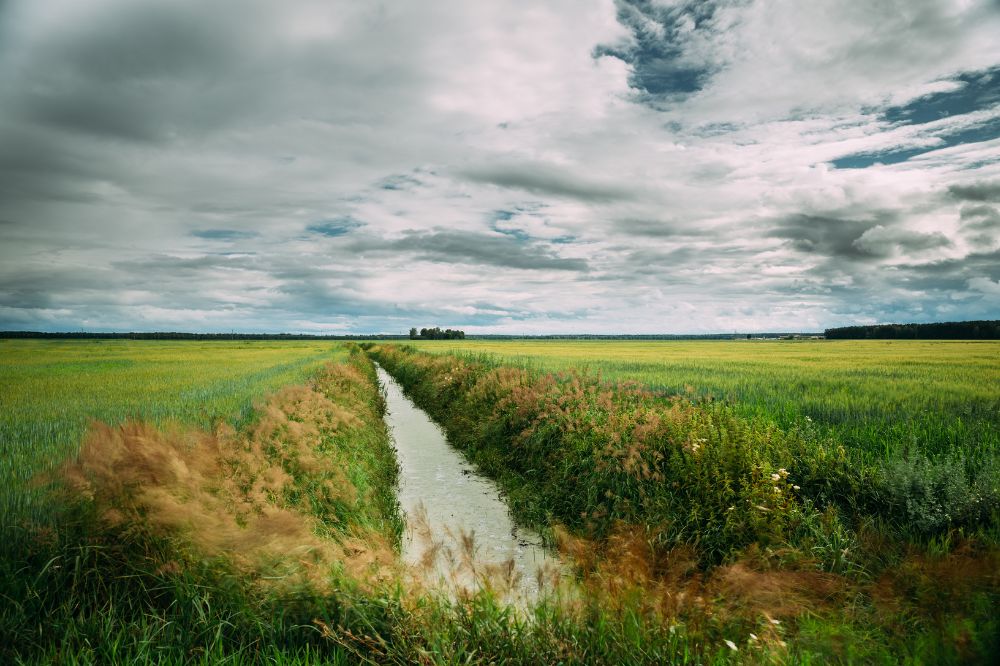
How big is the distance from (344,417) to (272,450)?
4.22 metres

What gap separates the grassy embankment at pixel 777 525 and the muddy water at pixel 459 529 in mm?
613

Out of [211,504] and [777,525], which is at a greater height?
[211,504]

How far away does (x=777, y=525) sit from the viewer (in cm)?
618

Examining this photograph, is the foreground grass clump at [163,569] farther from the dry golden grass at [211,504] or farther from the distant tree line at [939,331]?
the distant tree line at [939,331]

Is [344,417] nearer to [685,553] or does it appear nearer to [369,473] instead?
[369,473]

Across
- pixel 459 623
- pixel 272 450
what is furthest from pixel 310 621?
pixel 272 450

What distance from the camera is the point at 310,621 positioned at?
4277mm

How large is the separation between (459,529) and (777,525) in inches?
157

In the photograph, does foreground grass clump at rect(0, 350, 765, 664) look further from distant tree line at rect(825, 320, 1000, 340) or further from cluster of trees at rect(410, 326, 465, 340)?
cluster of trees at rect(410, 326, 465, 340)

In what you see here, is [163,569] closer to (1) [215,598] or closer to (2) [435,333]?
(1) [215,598]

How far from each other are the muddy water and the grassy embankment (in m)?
0.61

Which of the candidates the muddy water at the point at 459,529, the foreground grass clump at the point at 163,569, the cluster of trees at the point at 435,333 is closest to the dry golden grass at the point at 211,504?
the foreground grass clump at the point at 163,569

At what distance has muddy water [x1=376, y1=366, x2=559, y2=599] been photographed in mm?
4812

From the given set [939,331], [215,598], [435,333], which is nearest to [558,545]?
[215,598]
